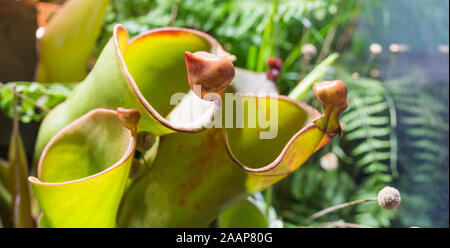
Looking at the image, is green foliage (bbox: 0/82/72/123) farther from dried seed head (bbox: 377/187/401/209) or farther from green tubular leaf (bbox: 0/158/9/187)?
dried seed head (bbox: 377/187/401/209)

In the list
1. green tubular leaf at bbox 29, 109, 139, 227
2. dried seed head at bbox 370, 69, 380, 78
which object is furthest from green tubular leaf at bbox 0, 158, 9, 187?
dried seed head at bbox 370, 69, 380, 78

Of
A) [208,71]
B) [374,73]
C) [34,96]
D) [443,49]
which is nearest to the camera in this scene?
[208,71]

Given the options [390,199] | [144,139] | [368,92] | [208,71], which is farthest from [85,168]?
[368,92]

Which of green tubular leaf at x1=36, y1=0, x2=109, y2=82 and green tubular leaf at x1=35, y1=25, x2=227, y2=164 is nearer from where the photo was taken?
green tubular leaf at x1=35, y1=25, x2=227, y2=164

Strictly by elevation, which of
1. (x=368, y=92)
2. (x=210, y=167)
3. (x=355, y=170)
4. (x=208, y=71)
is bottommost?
(x=355, y=170)

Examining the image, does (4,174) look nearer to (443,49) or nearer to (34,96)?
(34,96)

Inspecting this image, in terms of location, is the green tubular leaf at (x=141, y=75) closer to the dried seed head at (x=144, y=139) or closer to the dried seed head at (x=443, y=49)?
the dried seed head at (x=144, y=139)
